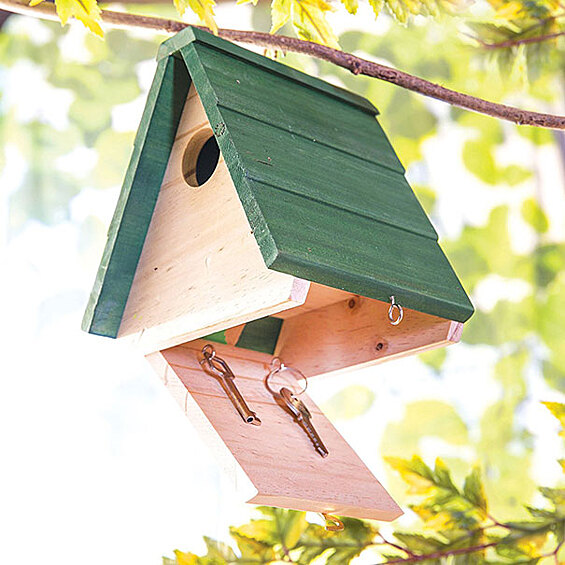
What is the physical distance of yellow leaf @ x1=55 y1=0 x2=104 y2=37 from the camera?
775mm

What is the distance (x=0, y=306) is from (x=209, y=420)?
89 cm

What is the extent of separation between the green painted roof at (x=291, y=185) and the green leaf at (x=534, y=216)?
1012 mm

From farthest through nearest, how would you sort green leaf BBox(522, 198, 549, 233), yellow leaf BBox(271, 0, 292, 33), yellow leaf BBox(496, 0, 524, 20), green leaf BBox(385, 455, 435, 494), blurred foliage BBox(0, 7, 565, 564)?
green leaf BBox(522, 198, 549, 233) → blurred foliage BBox(0, 7, 565, 564) → yellow leaf BBox(496, 0, 524, 20) → green leaf BBox(385, 455, 435, 494) → yellow leaf BBox(271, 0, 292, 33)

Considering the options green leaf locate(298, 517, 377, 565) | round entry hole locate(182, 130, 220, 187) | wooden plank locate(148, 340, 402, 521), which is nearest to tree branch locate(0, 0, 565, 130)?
round entry hole locate(182, 130, 220, 187)

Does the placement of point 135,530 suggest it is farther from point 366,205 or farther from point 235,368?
point 366,205

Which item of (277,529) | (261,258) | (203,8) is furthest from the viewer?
(277,529)

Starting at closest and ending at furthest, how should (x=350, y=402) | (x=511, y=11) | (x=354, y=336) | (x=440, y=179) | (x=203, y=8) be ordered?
(x=203, y=8) < (x=354, y=336) < (x=511, y=11) < (x=350, y=402) < (x=440, y=179)

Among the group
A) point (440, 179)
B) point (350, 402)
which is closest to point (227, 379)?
point (350, 402)

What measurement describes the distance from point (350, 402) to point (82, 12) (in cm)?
108

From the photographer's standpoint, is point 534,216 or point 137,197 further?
point 534,216

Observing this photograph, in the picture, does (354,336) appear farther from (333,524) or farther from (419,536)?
(419,536)

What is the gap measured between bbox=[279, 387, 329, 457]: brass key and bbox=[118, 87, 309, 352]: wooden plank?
0.56ft

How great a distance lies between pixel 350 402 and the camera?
1.66 m

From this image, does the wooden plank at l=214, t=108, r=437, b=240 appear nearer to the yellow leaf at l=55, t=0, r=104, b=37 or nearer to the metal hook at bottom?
the yellow leaf at l=55, t=0, r=104, b=37
